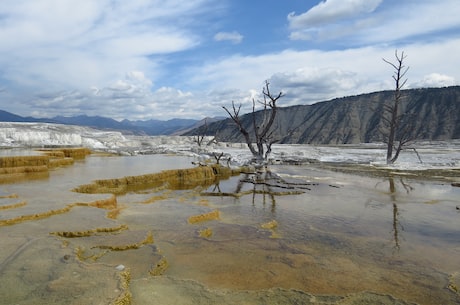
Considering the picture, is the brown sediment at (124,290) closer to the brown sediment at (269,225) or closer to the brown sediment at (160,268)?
the brown sediment at (160,268)

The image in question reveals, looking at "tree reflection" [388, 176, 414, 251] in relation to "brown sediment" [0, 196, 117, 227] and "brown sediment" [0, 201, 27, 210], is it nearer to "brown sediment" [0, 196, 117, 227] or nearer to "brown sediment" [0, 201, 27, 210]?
"brown sediment" [0, 196, 117, 227]

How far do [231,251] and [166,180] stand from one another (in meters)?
7.46

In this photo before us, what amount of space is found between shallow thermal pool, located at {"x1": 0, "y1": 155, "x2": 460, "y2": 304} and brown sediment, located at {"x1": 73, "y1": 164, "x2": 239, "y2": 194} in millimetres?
1208

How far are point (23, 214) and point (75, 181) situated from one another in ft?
13.7

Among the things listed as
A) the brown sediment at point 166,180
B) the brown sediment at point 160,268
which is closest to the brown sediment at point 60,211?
the brown sediment at point 166,180

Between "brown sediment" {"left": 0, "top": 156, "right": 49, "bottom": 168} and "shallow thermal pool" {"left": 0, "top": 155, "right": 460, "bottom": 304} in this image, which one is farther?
"brown sediment" {"left": 0, "top": 156, "right": 49, "bottom": 168}

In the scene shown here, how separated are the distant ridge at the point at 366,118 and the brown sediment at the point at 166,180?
139 feet

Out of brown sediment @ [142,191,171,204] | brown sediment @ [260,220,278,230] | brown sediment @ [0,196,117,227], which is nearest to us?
brown sediment @ [0,196,117,227]

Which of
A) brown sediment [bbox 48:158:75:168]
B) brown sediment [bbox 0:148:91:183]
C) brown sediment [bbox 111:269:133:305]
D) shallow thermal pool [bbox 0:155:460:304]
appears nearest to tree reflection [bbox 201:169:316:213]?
shallow thermal pool [bbox 0:155:460:304]

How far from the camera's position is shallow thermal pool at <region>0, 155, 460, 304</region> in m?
3.34

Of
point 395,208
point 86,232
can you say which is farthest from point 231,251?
point 395,208

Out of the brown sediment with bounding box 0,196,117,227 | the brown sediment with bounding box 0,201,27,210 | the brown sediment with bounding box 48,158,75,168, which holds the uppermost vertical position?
the brown sediment with bounding box 48,158,75,168

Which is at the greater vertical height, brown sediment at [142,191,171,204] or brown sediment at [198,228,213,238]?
brown sediment at [142,191,171,204]

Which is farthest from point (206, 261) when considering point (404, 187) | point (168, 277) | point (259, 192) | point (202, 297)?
point (404, 187)
